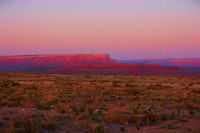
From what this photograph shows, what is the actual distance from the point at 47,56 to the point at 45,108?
154789 mm

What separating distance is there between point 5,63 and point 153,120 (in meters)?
161

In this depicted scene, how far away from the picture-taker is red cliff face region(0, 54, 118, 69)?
14738cm

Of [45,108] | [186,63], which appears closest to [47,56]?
[186,63]

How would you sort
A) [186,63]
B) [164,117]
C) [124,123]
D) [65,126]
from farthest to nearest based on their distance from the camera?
[186,63] → [164,117] → [124,123] → [65,126]

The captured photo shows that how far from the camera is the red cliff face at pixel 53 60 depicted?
147 metres

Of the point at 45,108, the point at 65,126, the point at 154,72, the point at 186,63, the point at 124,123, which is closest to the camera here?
the point at 65,126

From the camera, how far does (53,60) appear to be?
154750 millimetres

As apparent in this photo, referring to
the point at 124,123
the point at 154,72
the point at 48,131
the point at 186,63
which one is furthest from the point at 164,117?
the point at 186,63

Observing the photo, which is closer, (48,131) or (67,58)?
(48,131)

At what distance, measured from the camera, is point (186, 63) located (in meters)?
192

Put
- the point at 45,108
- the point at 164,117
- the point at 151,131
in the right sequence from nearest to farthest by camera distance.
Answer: the point at 151,131 → the point at 164,117 → the point at 45,108

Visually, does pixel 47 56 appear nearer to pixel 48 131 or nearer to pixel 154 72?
pixel 154 72

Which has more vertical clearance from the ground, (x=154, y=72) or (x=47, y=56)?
(x=47, y=56)

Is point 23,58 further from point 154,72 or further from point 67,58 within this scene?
point 154,72
